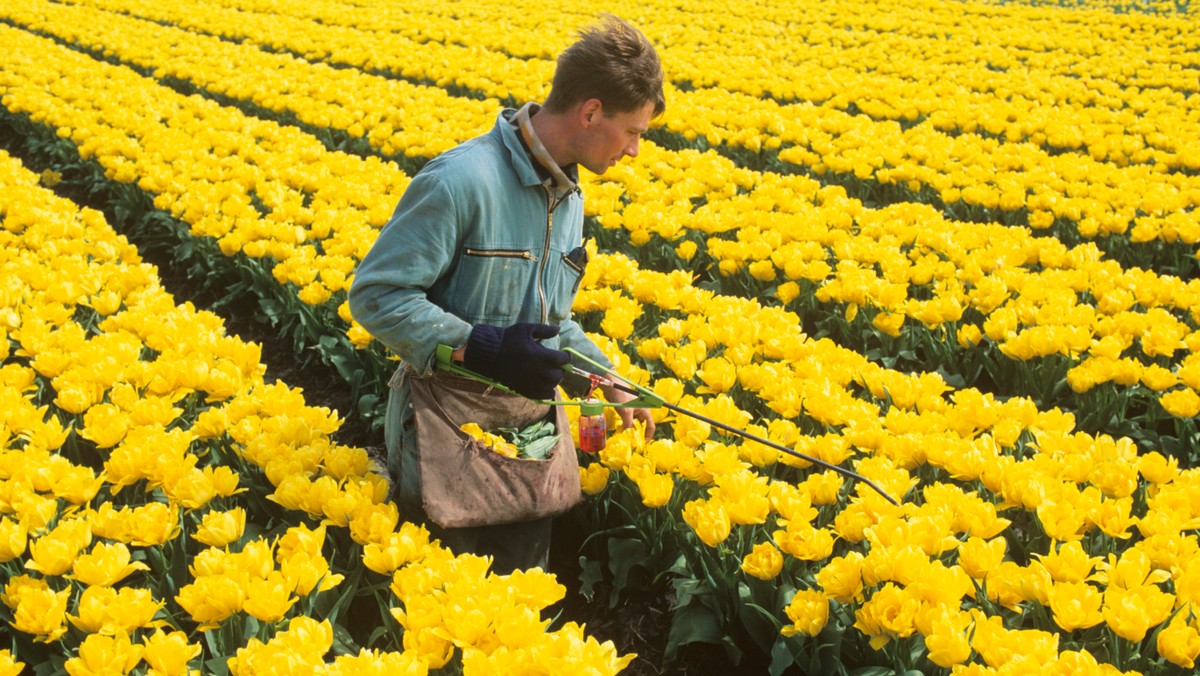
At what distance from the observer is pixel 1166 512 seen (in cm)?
232

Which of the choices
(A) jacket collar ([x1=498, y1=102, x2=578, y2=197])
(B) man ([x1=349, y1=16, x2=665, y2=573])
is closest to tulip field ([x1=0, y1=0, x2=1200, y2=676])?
(B) man ([x1=349, y1=16, x2=665, y2=573])

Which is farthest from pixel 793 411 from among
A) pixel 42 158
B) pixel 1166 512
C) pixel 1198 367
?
pixel 42 158

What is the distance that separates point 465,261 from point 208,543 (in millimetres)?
1006

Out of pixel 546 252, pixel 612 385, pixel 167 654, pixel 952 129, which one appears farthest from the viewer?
pixel 952 129

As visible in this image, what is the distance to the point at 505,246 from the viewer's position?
2.48 m

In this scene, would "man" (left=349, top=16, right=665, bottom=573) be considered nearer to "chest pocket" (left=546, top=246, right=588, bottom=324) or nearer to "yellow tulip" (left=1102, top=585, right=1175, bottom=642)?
"chest pocket" (left=546, top=246, right=588, bottom=324)

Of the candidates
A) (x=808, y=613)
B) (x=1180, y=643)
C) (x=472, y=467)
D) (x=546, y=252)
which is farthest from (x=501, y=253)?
(x=1180, y=643)

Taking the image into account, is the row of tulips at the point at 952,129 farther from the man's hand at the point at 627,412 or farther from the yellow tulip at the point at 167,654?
the yellow tulip at the point at 167,654

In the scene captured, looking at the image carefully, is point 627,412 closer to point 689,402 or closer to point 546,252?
point 689,402

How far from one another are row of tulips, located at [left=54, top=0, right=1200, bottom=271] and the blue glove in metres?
4.32

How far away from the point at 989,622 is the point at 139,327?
136 inches

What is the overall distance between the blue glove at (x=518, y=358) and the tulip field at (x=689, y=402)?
45 cm

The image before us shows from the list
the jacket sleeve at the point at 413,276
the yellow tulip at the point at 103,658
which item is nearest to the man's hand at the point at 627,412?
the jacket sleeve at the point at 413,276

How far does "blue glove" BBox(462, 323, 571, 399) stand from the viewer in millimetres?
2191
